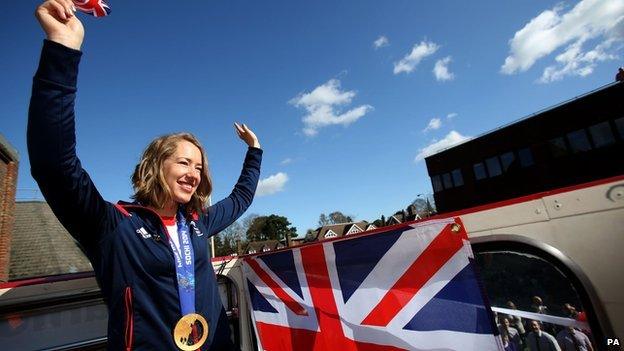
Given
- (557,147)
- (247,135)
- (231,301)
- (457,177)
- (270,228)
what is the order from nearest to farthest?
(247,135) → (231,301) → (557,147) → (457,177) → (270,228)

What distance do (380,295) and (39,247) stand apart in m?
20.3

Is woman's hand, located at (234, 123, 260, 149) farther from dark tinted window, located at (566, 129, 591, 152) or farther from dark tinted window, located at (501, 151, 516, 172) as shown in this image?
dark tinted window, located at (501, 151, 516, 172)

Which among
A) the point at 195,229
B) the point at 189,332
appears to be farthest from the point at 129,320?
the point at 195,229

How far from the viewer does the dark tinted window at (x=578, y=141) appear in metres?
23.6

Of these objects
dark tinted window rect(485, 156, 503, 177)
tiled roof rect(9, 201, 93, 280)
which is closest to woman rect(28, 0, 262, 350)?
tiled roof rect(9, 201, 93, 280)

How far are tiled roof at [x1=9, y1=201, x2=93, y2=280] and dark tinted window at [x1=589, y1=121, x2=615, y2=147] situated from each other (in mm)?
32012

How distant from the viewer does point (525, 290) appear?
1804mm

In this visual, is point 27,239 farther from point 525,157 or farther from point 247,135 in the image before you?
point 525,157

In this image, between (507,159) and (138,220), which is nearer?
(138,220)

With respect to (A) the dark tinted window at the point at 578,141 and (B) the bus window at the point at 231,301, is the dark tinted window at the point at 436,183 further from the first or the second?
(B) the bus window at the point at 231,301

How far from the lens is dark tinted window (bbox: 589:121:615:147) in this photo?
22562mm

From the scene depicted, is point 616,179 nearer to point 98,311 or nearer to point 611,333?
point 611,333

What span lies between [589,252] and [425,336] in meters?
0.95

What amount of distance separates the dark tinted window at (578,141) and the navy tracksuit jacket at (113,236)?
29807 millimetres
